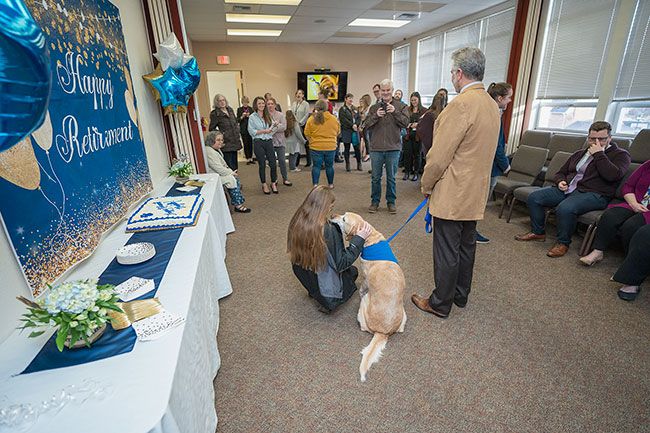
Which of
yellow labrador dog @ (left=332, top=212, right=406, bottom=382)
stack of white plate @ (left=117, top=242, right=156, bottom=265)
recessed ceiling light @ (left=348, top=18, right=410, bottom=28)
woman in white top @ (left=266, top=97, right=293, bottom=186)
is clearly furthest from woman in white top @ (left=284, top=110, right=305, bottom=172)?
stack of white plate @ (left=117, top=242, right=156, bottom=265)

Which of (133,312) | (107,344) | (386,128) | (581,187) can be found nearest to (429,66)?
(386,128)

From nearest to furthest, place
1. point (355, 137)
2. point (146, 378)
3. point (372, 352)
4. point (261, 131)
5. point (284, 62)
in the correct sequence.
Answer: point (146, 378) → point (372, 352) → point (261, 131) → point (355, 137) → point (284, 62)

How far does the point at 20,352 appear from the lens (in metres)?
1.00

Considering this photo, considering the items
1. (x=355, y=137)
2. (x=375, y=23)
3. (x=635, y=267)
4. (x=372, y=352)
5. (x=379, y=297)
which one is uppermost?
(x=375, y=23)

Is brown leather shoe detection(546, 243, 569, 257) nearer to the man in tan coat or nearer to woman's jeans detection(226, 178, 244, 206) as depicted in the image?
the man in tan coat

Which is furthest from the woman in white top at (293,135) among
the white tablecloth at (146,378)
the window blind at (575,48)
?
the white tablecloth at (146,378)

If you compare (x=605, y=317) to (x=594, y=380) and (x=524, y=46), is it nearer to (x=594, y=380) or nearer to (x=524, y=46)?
(x=594, y=380)

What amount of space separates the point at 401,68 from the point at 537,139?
18.0ft

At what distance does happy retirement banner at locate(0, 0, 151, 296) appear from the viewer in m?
1.12

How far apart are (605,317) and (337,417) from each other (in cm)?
194

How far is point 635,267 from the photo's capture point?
7.28 ft

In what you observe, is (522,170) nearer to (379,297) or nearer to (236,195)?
(379,297)

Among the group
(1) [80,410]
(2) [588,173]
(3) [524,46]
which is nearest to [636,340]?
(2) [588,173]

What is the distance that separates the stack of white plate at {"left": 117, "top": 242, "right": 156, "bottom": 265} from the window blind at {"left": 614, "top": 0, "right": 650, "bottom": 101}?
16.4 feet
